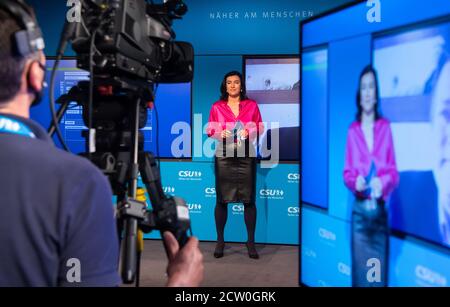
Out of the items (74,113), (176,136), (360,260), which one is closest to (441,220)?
(360,260)

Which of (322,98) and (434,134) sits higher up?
(322,98)

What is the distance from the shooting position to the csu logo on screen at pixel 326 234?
4.36 feet

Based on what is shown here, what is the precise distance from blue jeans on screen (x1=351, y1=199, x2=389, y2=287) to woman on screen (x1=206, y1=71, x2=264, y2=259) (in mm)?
3290

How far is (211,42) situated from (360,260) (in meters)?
4.19

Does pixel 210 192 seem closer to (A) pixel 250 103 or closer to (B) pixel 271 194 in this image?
(B) pixel 271 194

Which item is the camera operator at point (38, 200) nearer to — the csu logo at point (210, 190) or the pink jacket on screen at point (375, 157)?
the pink jacket on screen at point (375, 157)

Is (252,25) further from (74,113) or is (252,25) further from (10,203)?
(10,203)

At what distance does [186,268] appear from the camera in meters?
1.17

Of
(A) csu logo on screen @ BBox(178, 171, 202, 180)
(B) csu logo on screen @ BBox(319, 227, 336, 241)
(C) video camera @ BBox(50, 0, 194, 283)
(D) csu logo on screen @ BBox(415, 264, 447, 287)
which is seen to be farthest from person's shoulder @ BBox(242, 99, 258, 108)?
(D) csu logo on screen @ BBox(415, 264, 447, 287)

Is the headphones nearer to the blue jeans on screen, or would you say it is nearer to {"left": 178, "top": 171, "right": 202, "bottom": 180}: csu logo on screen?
the blue jeans on screen

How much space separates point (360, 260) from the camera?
122 centimetres

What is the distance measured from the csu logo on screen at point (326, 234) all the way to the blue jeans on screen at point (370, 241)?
9 cm

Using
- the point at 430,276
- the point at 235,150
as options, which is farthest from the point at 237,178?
the point at 430,276
